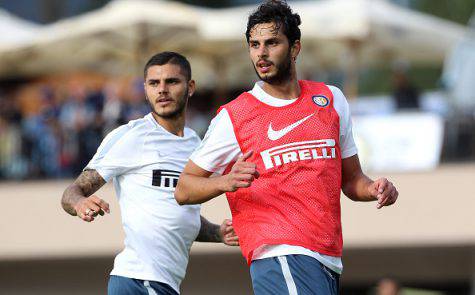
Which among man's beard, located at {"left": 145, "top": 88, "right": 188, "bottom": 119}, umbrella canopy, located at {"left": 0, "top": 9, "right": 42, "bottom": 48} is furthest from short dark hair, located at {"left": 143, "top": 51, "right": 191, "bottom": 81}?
umbrella canopy, located at {"left": 0, "top": 9, "right": 42, "bottom": 48}

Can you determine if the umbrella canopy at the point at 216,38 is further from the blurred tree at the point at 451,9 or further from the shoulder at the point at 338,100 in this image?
the blurred tree at the point at 451,9

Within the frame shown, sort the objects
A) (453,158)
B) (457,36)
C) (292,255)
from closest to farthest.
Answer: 1. (292,255)
2. (453,158)
3. (457,36)

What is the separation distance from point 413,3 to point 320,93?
4512cm

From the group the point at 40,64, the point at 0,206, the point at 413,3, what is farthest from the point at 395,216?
the point at 413,3

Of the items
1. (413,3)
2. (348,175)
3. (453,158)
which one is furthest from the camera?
(413,3)

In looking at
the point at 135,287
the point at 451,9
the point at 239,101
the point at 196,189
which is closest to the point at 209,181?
the point at 196,189

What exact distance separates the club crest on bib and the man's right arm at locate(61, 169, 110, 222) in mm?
1190

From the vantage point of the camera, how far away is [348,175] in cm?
658

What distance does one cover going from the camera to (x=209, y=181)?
19.8 feet

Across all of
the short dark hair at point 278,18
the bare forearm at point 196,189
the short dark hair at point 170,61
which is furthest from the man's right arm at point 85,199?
the short dark hair at point 278,18

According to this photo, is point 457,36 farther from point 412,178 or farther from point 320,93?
point 320,93

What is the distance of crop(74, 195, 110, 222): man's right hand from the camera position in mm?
6293

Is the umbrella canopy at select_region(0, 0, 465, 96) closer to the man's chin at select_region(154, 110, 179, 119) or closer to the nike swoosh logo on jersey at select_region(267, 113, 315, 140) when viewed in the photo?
the man's chin at select_region(154, 110, 179, 119)

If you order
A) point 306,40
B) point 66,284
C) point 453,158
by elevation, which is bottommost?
point 66,284
